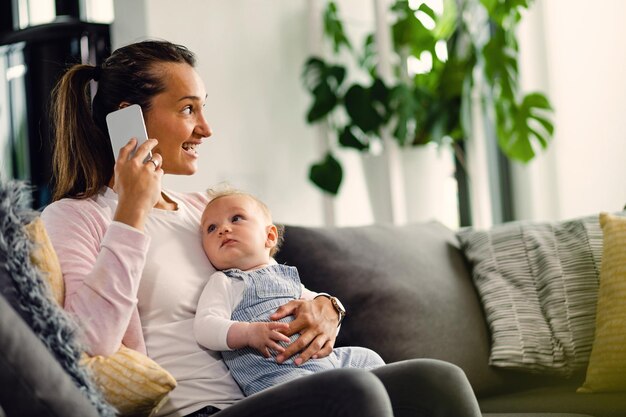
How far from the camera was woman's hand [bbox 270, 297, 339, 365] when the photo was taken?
1.58 metres

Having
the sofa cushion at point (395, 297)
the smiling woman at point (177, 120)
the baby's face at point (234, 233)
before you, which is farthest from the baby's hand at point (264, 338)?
the sofa cushion at point (395, 297)

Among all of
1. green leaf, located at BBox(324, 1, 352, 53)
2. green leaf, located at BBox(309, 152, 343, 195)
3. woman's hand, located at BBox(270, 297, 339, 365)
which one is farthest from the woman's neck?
green leaf, located at BBox(324, 1, 352, 53)

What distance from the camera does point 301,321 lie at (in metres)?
1.61

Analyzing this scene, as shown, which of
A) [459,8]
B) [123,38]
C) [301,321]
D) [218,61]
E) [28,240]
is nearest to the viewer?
[28,240]

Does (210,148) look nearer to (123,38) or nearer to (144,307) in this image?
(123,38)

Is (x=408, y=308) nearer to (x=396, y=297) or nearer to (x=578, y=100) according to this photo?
(x=396, y=297)

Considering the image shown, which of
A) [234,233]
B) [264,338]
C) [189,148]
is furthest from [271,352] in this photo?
[189,148]

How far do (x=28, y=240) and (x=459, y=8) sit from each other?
2852 millimetres

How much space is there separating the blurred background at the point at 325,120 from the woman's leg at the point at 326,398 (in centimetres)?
207

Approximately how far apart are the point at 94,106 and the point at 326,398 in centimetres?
88

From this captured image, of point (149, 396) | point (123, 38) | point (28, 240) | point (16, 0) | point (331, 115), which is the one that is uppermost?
point (16, 0)

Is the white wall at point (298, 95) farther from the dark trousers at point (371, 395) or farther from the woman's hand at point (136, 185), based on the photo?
the dark trousers at point (371, 395)

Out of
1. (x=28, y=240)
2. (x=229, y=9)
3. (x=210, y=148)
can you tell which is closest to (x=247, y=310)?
(x=28, y=240)

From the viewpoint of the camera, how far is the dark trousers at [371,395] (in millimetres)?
1189
